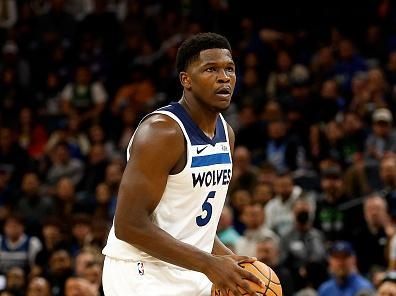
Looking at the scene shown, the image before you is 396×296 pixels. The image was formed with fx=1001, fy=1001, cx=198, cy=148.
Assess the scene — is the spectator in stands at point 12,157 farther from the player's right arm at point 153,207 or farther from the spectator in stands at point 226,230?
the player's right arm at point 153,207

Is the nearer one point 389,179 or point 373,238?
point 373,238

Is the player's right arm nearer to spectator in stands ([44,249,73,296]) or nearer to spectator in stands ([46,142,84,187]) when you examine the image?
spectator in stands ([44,249,73,296])

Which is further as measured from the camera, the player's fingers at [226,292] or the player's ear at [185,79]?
the player's ear at [185,79]

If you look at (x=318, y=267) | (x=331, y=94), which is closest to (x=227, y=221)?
(x=318, y=267)

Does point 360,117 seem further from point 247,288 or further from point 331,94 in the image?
point 247,288

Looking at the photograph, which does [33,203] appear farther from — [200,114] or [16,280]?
[200,114]

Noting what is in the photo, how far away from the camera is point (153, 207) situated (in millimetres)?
4484

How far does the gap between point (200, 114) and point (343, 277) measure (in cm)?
435

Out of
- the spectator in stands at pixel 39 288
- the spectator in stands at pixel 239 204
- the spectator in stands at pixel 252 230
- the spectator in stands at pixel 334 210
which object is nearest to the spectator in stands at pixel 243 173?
A: the spectator in stands at pixel 239 204

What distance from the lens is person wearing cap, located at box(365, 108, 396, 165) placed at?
11.2m

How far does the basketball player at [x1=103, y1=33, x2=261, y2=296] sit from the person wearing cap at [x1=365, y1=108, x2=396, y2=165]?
6.62 meters

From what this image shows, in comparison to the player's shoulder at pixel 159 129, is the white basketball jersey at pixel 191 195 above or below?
below

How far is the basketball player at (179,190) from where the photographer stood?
4.39 m

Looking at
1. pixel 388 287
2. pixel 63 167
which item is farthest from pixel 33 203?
pixel 388 287
